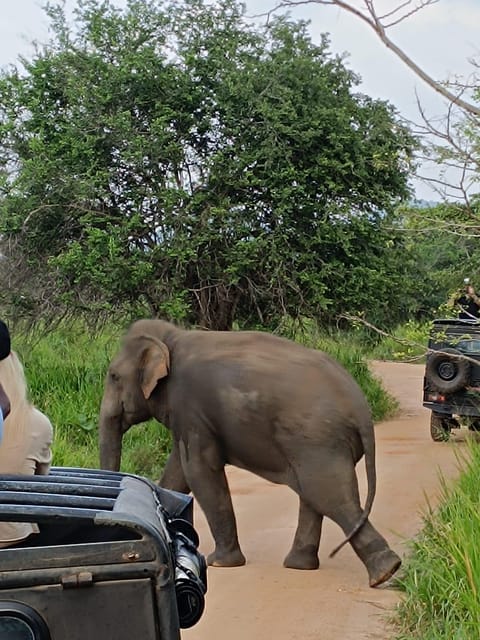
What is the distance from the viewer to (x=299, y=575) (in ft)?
20.9

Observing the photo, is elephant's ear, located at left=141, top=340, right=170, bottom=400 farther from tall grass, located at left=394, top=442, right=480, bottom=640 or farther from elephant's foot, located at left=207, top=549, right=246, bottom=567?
tall grass, located at left=394, top=442, right=480, bottom=640

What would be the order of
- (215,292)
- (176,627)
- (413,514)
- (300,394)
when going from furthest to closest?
(215,292), (413,514), (300,394), (176,627)

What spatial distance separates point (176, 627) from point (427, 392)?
9704mm

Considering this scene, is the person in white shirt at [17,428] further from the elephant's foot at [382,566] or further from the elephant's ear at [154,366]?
the elephant's ear at [154,366]

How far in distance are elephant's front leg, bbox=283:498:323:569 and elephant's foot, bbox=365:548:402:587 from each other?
1.57 ft

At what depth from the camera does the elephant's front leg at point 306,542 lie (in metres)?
6.49

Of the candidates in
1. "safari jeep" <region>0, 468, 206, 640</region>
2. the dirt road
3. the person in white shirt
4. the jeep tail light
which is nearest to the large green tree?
the jeep tail light

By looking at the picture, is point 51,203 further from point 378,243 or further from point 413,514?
point 413,514

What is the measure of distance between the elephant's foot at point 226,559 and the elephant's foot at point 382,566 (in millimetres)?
900

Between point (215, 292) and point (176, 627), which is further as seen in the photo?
point (215, 292)

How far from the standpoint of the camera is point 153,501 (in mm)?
3234

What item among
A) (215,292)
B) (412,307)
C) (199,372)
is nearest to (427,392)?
(412,307)

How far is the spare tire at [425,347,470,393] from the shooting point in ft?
38.0

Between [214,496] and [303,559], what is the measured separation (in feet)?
2.25
